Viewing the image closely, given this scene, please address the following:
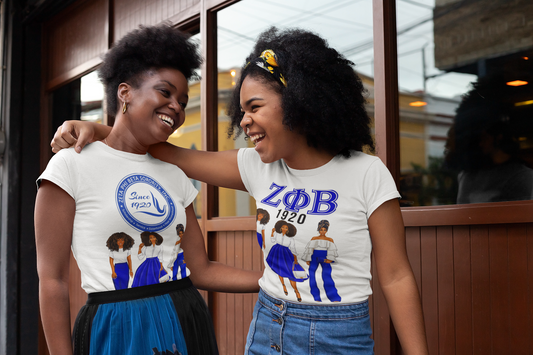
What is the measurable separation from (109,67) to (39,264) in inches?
29.8

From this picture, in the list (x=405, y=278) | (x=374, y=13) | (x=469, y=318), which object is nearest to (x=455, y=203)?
(x=469, y=318)

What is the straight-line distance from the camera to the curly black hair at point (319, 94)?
1.51 meters

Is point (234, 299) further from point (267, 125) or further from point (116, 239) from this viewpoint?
point (267, 125)

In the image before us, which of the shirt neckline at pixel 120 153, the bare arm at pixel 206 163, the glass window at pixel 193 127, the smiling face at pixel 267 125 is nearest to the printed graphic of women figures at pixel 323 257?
the smiling face at pixel 267 125

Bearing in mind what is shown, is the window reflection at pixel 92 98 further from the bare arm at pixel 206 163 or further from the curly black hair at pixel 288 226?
the curly black hair at pixel 288 226

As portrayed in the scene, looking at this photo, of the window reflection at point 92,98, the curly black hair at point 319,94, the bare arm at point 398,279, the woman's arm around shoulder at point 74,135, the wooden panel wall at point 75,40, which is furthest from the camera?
the window reflection at point 92,98

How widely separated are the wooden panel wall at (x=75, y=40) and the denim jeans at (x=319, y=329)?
359cm

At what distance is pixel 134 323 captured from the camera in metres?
1.54

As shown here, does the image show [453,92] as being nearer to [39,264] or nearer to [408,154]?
[408,154]

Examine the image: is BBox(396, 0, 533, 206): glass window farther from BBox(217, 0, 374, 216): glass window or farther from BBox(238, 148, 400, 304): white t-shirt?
BBox(238, 148, 400, 304): white t-shirt

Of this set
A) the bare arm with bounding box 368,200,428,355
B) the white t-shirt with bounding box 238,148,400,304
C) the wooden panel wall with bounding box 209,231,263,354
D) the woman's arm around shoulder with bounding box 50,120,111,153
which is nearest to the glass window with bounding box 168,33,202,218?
the wooden panel wall with bounding box 209,231,263,354

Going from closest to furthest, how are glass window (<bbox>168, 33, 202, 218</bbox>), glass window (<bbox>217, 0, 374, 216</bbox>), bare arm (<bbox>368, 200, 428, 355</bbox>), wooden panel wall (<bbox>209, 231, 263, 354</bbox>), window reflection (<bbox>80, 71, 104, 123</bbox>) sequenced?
bare arm (<bbox>368, 200, 428, 355</bbox>) → glass window (<bbox>217, 0, 374, 216</bbox>) → wooden panel wall (<bbox>209, 231, 263, 354</bbox>) → glass window (<bbox>168, 33, 202, 218</bbox>) → window reflection (<bbox>80, 71, 104, 123</bbox>)

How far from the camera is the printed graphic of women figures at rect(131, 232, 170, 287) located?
1.58 metres

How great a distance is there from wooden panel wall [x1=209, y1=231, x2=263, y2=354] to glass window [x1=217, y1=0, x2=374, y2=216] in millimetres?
189
